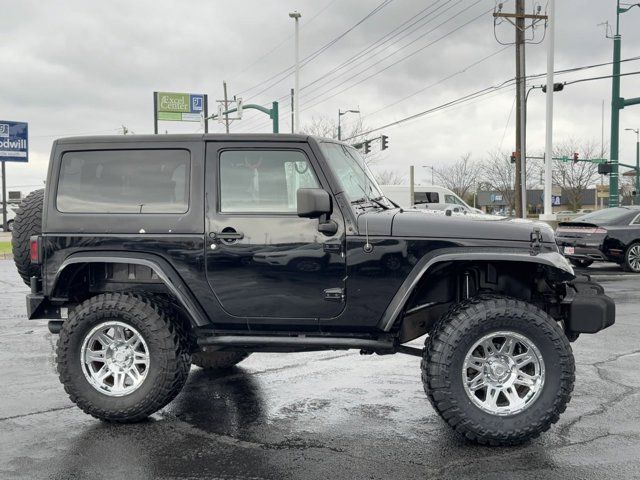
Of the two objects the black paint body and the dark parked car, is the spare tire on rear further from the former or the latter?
the dark parked car

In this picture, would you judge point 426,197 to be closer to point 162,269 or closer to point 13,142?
point 162,269

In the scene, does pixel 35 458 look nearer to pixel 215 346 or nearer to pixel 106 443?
pixel 106 443

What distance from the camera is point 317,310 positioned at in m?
4.52

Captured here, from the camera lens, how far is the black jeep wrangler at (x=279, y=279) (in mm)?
4270

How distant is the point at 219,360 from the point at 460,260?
2.70 meters

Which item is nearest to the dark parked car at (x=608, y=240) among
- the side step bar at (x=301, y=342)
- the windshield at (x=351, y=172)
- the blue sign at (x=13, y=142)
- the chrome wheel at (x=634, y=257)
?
the chrome wheel at (x=634, y=257)

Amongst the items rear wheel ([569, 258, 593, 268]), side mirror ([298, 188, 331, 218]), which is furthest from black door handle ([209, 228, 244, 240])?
rear wheel ([569, 258, 593, 268])

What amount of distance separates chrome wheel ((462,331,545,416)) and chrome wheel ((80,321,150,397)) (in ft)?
7.43

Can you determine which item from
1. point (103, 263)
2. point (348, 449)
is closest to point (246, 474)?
point (348, 449)

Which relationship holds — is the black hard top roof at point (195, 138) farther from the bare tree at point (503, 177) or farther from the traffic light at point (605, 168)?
the bare tree at point (503, 177)

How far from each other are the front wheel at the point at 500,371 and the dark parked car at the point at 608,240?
1122cm

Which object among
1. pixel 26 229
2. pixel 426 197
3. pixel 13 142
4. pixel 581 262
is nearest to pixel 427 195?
pixel 426 197

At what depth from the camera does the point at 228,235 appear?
457 centimetres

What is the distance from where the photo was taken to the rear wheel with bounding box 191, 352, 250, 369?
5.94m
